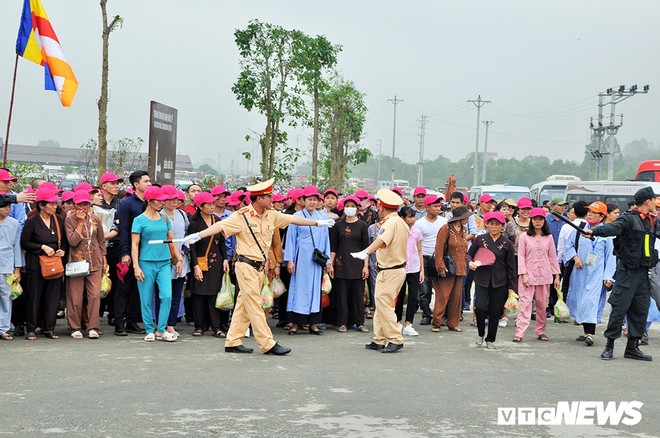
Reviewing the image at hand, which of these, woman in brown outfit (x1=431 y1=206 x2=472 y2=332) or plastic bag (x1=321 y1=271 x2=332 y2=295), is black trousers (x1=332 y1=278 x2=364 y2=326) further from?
woman in brown outfit (x1=431 y1=206 x2=472 y2=332)

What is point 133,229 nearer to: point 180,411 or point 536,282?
point 180,411

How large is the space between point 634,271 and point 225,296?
16.1 feet

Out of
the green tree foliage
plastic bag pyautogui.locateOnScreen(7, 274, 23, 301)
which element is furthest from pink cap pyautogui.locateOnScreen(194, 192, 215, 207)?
the green tree foliage

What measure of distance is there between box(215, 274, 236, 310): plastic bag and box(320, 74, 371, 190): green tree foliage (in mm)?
28274

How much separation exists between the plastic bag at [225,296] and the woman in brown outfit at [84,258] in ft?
4.81

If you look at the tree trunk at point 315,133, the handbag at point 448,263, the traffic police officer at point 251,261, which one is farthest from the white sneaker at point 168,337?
the tree trunk at point 315,133

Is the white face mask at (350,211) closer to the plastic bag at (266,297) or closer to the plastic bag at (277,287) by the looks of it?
the plastic bag at (277,287)

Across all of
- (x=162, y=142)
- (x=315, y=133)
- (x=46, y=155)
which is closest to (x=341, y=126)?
(x=315, y=133)

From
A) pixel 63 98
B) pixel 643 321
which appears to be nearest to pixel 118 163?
pixel 63 98

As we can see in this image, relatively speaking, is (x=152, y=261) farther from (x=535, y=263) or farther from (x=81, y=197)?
(x=535, y=263)

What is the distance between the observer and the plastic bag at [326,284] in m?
11.5

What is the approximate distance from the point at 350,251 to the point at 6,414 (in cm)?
590

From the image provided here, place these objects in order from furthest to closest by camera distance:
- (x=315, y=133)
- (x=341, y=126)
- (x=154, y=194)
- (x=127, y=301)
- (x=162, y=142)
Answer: (x=341, y=126) → (x=315, y=133) → (x=162, y=142) → (x=127, y=301) → (x=154, y=194)

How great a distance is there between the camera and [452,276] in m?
12.0
